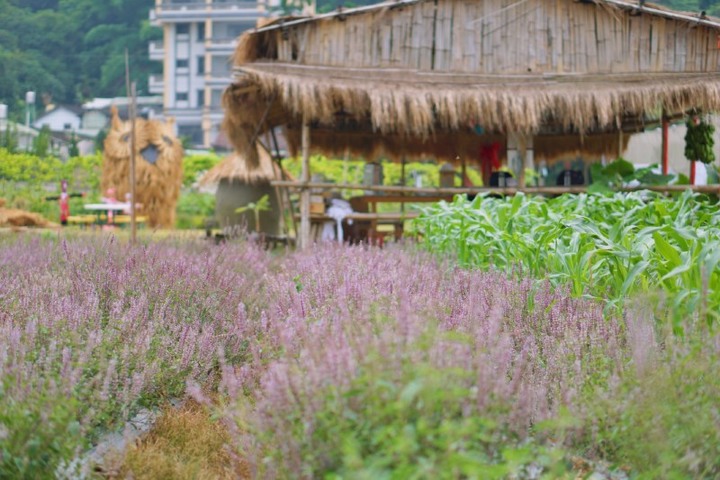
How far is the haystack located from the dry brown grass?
15232 millimetres

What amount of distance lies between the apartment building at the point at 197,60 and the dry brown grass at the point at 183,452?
Result: 48.1 metres

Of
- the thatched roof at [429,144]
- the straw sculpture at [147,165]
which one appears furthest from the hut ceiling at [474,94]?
the straw sculpture at [147,165]

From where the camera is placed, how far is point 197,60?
5272cm

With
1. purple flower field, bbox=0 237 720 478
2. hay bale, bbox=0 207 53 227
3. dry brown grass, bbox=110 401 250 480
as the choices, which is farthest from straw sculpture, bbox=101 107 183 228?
dry brown grass, bbox=110 401 250 480

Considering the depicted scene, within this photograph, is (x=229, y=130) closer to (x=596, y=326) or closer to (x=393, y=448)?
(x=596, y=326)

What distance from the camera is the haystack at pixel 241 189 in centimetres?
1919

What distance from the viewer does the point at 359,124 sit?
15.7m

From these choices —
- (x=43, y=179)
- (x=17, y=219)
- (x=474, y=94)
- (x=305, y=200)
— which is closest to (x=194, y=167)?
(x=43, y=179)

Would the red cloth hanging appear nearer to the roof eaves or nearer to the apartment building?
the roof eaves

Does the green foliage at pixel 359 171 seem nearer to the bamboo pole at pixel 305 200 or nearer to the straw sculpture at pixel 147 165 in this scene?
the straw sculpture at pixel 147 165

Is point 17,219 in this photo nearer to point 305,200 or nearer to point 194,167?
point 305,200

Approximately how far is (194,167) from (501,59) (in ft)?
58.8

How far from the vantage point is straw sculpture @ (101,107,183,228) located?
864 inches

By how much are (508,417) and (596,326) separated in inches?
47.9
